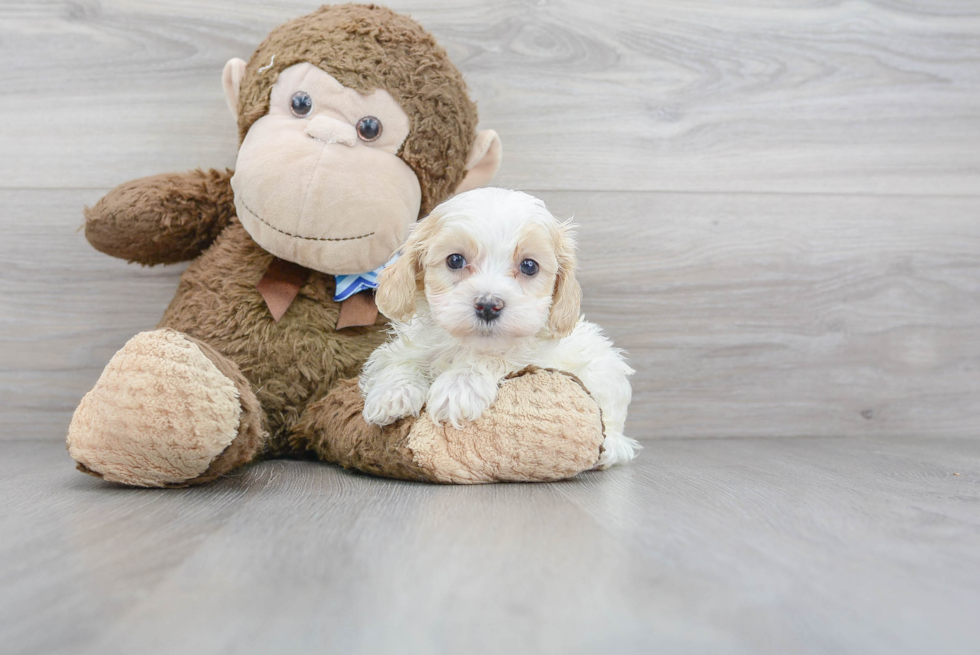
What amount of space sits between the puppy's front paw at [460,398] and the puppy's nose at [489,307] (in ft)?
0.30

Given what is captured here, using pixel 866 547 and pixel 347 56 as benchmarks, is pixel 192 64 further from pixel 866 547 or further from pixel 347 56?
pixel 866 547

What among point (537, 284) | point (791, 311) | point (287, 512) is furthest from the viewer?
point (791, 311)

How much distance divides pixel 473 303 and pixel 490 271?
57mm

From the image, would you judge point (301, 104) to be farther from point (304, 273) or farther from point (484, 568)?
point (484, 568)

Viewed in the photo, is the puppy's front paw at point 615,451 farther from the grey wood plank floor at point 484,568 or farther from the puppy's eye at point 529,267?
the puppy's eye at point 529,267

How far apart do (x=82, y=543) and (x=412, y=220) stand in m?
0.60

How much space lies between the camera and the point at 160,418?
78 centimetres

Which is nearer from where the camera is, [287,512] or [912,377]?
[287,512]

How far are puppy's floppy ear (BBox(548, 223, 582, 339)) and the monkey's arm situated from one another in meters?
0.56

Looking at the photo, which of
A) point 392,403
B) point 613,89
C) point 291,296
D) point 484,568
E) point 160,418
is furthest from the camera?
point 613,89

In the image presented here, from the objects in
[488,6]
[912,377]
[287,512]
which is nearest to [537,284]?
[287,512]

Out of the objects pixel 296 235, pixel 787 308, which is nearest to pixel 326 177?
pixel 296 235

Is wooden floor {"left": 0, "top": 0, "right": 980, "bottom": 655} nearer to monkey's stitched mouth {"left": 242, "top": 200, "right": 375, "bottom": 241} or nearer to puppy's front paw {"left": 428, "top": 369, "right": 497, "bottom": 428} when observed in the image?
puppy's front paw {"left": 428, "top": 369, "right": 497, "bottom": 428}

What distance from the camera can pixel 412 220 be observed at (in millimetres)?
1060
